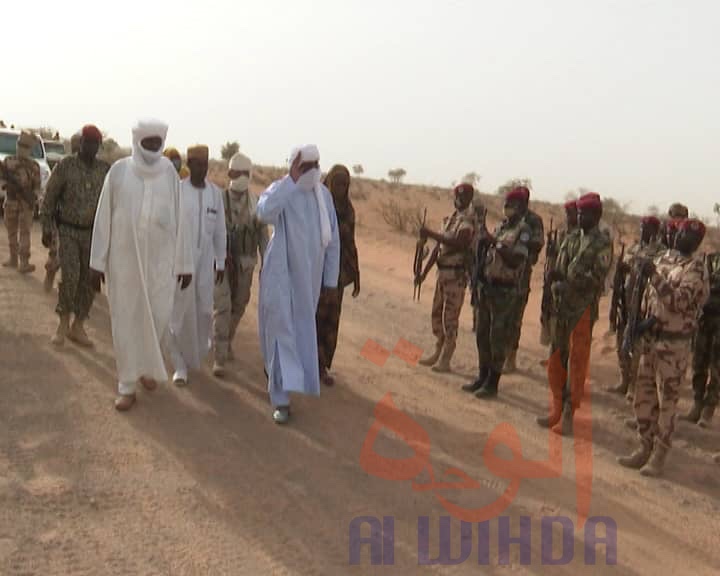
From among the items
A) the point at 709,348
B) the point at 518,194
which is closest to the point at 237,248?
the point at 518,194

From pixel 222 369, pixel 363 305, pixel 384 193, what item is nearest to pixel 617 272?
pixel 222 369

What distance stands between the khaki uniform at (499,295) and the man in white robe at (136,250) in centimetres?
284

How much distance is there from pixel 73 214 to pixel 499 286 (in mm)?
3805

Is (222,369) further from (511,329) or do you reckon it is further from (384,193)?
(384,193)

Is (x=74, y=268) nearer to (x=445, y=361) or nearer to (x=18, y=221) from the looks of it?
(x=445, y=361)

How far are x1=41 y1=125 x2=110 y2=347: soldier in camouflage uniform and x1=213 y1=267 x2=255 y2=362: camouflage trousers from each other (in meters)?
1.23

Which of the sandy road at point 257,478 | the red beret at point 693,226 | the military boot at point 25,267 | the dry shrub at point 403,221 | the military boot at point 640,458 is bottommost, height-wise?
the sandy road at point 257,478

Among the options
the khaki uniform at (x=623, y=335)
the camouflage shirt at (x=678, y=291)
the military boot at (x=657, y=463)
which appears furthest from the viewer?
the khaki uniform at (x=623, y=335)

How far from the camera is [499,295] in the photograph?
7.10 m

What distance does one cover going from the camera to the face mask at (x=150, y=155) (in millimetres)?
5891

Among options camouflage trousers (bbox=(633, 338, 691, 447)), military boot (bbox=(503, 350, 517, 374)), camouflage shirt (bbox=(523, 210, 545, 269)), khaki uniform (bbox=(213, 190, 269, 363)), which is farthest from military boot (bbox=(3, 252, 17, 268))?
camouflage trousers (bbox=(633, 338, 691, 447))

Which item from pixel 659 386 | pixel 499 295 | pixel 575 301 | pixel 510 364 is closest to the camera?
pixel 659 386

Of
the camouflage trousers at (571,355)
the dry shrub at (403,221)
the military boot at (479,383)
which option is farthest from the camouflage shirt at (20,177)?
the dry shrub at (403,221)

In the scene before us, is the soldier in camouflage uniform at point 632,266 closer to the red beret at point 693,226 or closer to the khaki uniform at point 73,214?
the red beret at point 693,226
